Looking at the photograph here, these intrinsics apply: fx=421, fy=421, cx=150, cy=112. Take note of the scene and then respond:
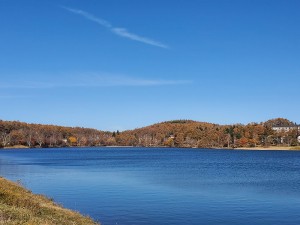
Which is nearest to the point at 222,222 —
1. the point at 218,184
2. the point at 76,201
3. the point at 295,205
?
the point at 295,205

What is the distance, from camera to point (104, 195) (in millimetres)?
54219

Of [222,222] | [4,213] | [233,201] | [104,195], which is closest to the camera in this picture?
[4,213]

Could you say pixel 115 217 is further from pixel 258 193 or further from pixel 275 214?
pixel 258 193

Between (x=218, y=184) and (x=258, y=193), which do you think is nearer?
(x=258, y=193)

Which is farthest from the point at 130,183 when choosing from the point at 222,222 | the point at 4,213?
the point at 4,213

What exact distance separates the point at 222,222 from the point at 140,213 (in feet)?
27.2

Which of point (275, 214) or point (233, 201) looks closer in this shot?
point (275, 214)

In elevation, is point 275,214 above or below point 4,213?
below

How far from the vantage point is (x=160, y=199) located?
50.5 metres

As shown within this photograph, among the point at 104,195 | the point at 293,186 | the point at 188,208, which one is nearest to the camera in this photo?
the point at 188,208

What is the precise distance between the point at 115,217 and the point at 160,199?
12126 millimetres

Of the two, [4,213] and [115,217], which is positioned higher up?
[4,213]

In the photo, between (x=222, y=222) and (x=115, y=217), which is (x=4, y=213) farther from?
(x=222, y=222)

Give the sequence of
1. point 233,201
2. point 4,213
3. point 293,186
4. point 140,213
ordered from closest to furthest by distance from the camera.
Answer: point 4,213 < point 140,213 < point 233,201 < point 293,186
